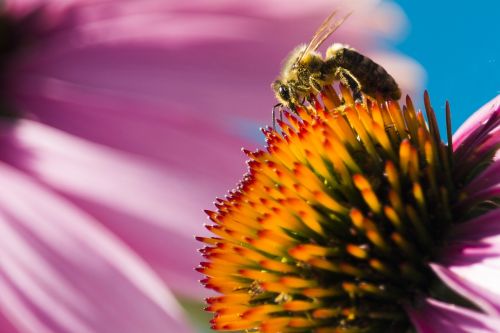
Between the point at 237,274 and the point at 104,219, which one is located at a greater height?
the point at 104,219

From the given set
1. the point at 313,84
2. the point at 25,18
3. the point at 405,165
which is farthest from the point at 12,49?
the point at 405,165

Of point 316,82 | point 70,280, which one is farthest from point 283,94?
point 70,280

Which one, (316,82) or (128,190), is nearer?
(316,82)

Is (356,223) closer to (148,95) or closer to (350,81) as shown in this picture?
(350,81)

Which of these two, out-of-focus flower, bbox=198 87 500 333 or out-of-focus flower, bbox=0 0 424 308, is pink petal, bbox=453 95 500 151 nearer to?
out-of-focus flower, bbox=198 87 500 333


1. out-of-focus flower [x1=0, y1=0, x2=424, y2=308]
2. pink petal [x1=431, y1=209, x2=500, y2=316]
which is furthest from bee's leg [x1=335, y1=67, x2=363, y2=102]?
out-of-focus flower [x1=0, y1=0, x2=424, y2=308]

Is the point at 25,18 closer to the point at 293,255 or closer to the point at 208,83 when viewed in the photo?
the point at 208,83

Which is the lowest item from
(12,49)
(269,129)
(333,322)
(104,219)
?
(333,322)
